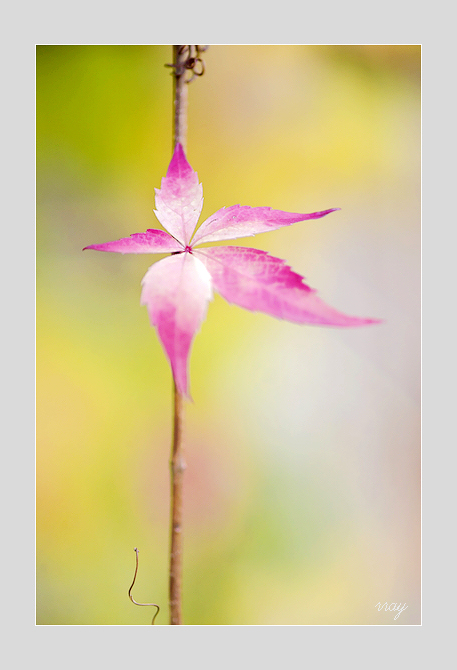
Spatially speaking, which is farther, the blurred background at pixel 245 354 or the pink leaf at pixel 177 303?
the blurred background at pixel 245 354

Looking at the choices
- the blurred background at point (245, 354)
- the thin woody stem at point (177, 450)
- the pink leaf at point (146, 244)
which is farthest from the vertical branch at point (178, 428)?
the blurred background at point (245, 354)

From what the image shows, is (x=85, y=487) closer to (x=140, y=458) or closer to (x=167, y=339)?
(x=140, y=458)

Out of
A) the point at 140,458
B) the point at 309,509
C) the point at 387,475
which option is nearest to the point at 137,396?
the point at 140,458

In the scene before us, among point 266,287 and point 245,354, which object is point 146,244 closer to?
point 266,287

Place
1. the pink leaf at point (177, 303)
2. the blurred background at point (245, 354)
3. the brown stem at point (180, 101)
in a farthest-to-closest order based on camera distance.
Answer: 1. the blurred background at point (245, 354)
2. the brown stem at point (180, 101)
3. the pink leaf at point (177, 303)

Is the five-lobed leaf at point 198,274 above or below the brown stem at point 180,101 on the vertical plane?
below

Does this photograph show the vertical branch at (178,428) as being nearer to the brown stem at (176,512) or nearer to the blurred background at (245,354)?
the brown stem at (176,512)

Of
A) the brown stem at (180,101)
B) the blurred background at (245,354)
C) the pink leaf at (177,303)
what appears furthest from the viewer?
the blurred background at (245,354)
